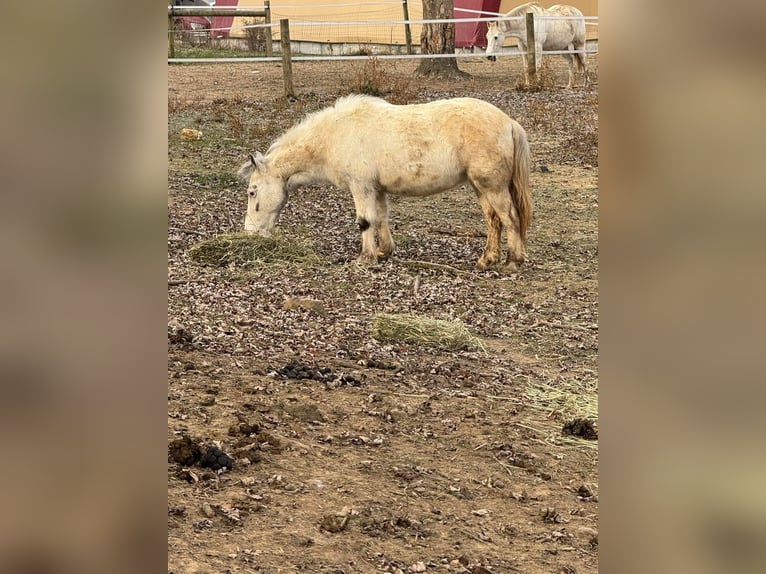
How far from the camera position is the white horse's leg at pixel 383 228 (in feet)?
29.1

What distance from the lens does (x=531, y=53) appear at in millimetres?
18250

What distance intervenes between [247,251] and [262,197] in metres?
0.68

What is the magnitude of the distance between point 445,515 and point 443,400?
4.97 feet

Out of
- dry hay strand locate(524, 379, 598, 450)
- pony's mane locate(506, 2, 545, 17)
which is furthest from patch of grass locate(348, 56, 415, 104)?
dry hay strand locate(524, 379, 598, 450)

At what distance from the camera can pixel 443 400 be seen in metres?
5.38

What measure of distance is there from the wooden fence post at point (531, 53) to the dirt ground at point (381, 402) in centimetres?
708

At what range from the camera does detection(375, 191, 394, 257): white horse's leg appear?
887cm

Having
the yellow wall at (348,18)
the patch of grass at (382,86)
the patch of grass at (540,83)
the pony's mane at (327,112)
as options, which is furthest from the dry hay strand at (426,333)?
the yellow wall at (348,18)
